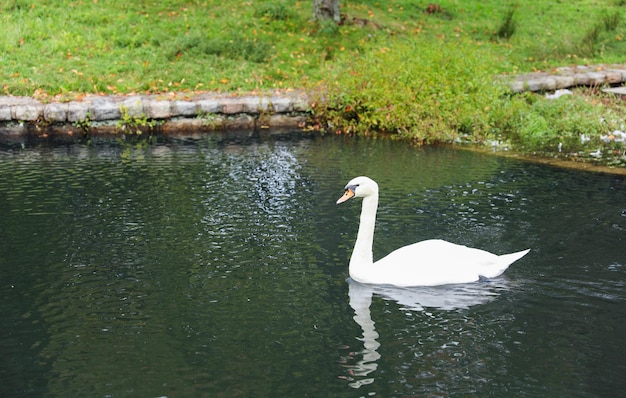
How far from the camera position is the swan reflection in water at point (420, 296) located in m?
6.70

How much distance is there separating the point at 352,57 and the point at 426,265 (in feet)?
32.8

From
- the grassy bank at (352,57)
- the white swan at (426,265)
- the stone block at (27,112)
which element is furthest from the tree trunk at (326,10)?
the white swan at (426,265)

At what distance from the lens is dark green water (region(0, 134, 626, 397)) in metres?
5.68

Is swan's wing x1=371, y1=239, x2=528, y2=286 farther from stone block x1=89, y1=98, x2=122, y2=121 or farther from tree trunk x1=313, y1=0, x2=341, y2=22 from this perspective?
tree trunk x1=313, y1=0, x2=341, y2=22

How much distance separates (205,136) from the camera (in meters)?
15.2

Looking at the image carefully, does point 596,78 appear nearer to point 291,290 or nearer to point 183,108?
point 183,108

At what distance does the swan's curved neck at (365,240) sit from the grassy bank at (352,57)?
22.8ft

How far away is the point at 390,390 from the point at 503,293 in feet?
6.89

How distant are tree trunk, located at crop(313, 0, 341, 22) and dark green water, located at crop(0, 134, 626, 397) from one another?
31.2 ft

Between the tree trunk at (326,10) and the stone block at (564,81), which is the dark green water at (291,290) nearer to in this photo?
the stone block at (564,81)

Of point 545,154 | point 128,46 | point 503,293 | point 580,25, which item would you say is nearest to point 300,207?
point 503,293

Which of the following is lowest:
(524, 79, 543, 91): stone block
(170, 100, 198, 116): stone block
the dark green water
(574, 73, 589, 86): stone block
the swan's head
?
the dark green water

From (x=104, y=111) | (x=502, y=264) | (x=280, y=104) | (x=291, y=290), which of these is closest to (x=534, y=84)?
(x=280, y=104)

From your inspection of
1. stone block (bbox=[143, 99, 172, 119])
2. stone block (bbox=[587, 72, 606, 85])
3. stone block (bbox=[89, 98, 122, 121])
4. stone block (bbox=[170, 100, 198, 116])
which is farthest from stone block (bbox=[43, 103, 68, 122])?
stone block (bbox=[587, 72, 606, 85])
